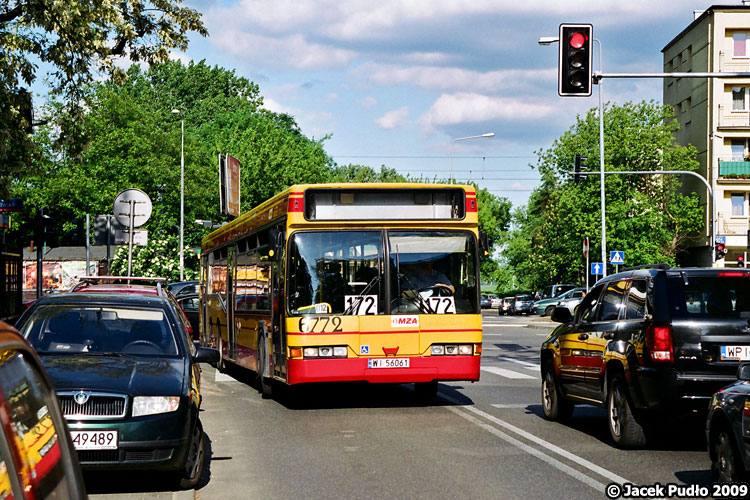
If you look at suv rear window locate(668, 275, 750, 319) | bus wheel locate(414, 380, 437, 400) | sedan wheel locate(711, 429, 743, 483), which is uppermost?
suv rear window locate(668, 275, 750, 319)

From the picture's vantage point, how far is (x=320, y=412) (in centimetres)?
1385

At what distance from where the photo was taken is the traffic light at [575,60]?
662 inches

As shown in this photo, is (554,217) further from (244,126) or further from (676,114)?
(244,126)

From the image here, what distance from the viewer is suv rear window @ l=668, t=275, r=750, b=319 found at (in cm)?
978

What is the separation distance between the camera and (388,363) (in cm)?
1380

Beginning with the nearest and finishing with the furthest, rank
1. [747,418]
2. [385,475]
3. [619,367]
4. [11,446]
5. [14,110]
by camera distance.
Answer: [11,446] < [747,418] < [385,475] < [619,367] < [14,110]

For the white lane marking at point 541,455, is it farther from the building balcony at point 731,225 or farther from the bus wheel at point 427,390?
the building balcony at point 731,225

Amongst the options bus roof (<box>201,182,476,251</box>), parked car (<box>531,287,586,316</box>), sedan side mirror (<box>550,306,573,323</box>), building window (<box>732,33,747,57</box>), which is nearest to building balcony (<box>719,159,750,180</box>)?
building window (<box>732,33,747,57</box>)

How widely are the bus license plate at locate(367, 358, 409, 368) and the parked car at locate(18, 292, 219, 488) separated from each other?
407cm

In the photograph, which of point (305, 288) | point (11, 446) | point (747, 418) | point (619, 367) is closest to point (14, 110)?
point (305, 288)

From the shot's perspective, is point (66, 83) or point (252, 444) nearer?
point (252, 444)

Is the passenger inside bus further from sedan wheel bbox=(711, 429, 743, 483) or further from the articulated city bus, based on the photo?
sedan wheel bbox=(711, 429, 743, 483)

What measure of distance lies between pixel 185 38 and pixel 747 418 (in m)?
14.4

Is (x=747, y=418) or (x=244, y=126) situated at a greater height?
(x=244, y=126)
